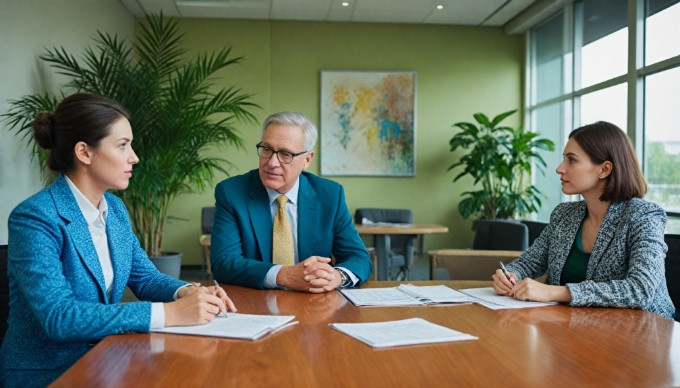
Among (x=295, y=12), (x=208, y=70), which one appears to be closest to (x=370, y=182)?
(x=295, y=12)

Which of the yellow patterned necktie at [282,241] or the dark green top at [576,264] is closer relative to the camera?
the dark green top at [576,264]

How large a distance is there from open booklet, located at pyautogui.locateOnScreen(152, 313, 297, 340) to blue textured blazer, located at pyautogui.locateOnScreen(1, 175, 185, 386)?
0.11 meters

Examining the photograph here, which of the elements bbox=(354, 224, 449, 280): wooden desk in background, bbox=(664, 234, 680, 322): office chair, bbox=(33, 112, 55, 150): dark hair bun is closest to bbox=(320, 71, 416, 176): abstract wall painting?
bbox=(354, 224, 449, 280): wooden desk in background

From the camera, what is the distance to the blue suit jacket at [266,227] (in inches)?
90.0

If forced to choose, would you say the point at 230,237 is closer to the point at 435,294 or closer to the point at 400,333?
the point at 435,294

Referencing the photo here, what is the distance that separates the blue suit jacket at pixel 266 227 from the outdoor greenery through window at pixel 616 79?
3753mm

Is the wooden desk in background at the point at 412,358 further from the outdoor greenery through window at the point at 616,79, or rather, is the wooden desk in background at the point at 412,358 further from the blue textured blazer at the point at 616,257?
the outdoor greenery through window at the point at 616,79

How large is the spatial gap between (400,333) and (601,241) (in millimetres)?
989

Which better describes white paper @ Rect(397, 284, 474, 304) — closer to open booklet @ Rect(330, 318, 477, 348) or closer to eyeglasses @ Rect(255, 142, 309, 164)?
open booklet @ Rect(330, 318, 477, 348)

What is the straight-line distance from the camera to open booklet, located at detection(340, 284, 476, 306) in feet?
6.06

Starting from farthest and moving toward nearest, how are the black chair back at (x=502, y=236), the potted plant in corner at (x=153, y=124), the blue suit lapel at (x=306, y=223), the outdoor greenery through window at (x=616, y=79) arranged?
the outdoor greenery through window at (x=616, y=79)
the potted plant in corner at (x=153, y=124)
the black chair back at (x=502, y=236)
the blue suit lapel at (x=306, y=223)

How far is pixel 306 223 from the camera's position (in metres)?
2.43

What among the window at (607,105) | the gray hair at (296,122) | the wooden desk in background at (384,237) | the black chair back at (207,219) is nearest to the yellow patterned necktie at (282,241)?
the gray hair at (296,122)

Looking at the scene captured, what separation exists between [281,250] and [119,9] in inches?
230
